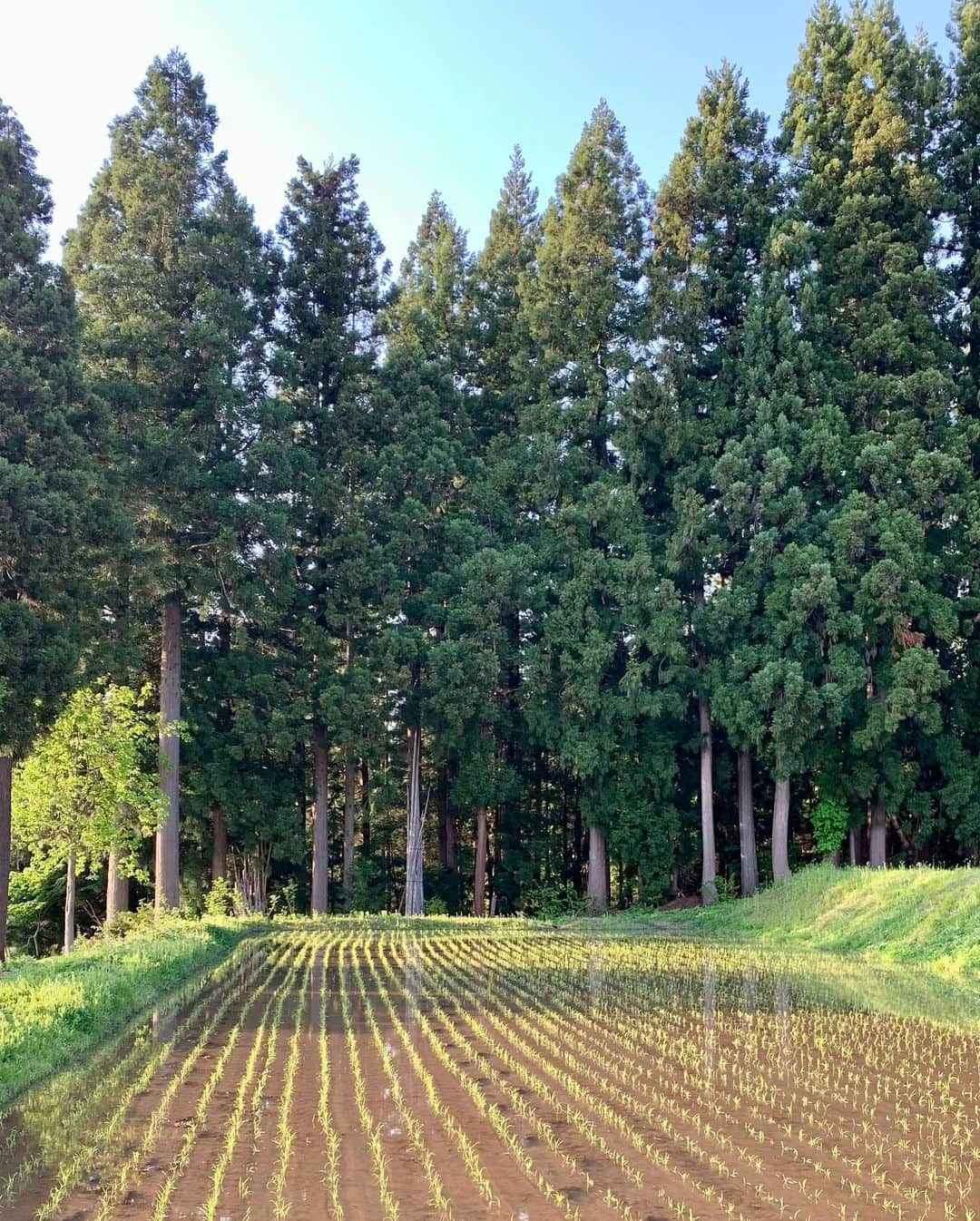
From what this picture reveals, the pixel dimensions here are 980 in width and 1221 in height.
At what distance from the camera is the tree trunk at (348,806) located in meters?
25.6

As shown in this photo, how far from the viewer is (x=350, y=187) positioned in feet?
Answer: 95.1

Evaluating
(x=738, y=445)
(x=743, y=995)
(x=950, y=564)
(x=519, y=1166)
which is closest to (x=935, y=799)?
(x=950, y=564)

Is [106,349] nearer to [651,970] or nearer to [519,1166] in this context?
[651,970]

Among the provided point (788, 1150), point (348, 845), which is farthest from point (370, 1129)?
point (348, 845)

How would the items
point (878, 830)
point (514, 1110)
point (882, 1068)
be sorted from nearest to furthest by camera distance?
point (514, 1110), point (882, 1068), point (878, 830)

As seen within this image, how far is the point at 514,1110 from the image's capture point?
258 inches

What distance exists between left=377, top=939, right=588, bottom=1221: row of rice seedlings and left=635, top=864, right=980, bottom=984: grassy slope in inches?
290

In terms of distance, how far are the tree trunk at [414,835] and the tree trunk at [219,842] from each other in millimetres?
4516

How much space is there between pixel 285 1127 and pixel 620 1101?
2.14 metres

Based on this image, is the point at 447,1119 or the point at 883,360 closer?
the point at 447,1119

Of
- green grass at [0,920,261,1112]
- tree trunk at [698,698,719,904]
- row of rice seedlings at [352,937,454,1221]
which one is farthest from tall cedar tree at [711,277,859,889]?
row of rice seedlings at [352,937,454,1221]

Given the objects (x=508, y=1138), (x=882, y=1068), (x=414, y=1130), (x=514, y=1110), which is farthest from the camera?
(x=882, y=1068)

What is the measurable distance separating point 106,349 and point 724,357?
14.8 metres

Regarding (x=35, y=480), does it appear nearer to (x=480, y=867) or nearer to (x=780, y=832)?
(x=480, y=867)
